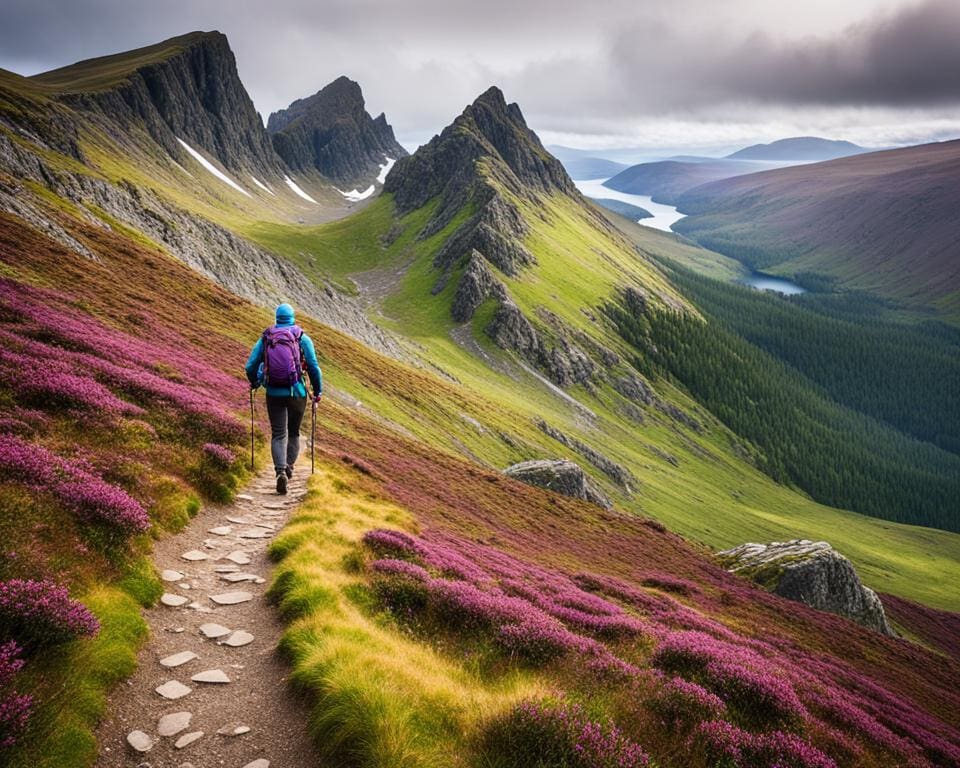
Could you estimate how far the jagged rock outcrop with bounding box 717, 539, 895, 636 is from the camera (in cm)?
5284

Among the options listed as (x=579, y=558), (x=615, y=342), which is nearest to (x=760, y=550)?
(x=579, y=558)

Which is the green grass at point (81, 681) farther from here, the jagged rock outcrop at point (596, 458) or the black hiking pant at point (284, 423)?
the jagged rock outcrop at point (596, 458)

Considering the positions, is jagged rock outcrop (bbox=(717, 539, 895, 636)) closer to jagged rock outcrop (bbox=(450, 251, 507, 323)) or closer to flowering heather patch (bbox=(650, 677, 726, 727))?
flowering heather patch (bbox=(650, 677, 726, 727))

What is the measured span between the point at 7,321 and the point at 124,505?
14832 millimetres

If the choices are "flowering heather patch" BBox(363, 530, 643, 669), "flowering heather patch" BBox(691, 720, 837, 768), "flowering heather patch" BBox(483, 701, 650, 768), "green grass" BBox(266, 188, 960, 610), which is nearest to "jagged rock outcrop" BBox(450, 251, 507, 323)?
"green grass" BBox(266, 188, 960, 610)

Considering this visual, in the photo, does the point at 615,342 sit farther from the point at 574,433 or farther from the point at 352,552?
the point at 352,552

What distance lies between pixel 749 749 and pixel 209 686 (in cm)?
898

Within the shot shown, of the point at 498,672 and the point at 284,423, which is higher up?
the point at 284,423

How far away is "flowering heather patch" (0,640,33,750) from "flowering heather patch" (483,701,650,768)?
17.3ft

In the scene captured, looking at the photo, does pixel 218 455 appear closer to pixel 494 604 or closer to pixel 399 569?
pixel 399 569

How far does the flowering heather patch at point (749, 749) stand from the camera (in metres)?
8.38

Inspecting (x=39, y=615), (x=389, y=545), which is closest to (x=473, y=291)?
(x=389, y=545)

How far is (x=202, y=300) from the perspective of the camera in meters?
57.6

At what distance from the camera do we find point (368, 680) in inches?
309
